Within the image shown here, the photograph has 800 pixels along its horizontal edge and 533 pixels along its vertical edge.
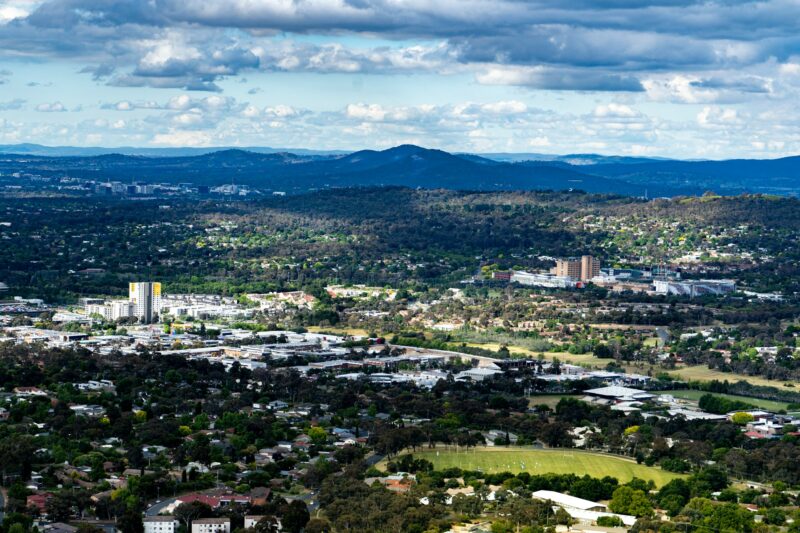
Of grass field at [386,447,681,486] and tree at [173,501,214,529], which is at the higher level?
tree at [173,501,214,529]

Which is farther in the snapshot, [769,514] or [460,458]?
[460,458]

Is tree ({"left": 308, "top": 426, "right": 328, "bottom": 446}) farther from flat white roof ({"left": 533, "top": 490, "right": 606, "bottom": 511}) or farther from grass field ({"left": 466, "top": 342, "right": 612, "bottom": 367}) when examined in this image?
grass field ({"left": 466, "top": 342, "right": 612, "bottom": 367})

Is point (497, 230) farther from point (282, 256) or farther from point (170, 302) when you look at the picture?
point (170, 302)

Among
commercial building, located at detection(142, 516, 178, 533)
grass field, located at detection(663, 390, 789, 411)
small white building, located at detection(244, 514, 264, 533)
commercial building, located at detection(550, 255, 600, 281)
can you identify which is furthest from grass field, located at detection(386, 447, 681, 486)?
commercial building, located at detection(550, 255, 600, 281)

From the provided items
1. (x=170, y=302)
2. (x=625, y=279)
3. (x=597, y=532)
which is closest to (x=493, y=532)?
(x=597, y=532)

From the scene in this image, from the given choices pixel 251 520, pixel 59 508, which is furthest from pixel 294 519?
pixel 59 508

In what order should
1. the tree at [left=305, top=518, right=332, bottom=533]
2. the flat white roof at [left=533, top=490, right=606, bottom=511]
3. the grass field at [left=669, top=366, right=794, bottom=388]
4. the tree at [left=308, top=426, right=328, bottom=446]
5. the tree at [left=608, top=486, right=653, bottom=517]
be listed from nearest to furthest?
the tree at [left=305, top=518, right=332, bottom=533], the tree at [left=608, top=486, right=653, bottom=517], the flat white roof at [left=533, top=490, right=606, bottom=511], the tree at [left=308, top=426, right=328, bottom=446], the grass field at [left=669, top=366, right=794, bottom=388]

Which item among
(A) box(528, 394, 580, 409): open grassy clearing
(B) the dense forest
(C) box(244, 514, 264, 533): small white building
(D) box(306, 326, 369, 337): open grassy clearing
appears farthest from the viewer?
(B) the dense forest
